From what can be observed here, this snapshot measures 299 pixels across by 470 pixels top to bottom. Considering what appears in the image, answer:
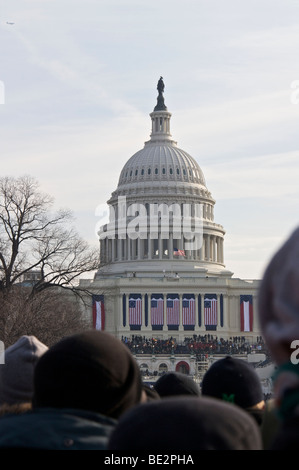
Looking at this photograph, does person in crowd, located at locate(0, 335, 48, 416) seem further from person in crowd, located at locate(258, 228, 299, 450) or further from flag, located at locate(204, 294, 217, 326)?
flag, located at locate(204, 294, 217, 326)

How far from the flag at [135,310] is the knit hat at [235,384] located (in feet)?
502

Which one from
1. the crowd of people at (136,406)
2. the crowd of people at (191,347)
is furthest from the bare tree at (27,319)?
the crowd of people at (191,347)

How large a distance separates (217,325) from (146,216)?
25.1m

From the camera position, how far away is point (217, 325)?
530ft

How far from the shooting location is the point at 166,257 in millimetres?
176875

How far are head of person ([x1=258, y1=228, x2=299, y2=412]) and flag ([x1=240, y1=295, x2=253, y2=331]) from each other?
15314 centimetres

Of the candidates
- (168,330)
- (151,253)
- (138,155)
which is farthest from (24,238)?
(138,155)

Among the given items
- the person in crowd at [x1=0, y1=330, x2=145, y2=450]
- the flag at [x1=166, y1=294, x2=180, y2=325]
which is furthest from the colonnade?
the person in crowd at [x1=0, y1=330, x2=145, y2=450]

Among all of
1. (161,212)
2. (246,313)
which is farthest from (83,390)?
(161,212)

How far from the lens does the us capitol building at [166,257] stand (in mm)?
162375

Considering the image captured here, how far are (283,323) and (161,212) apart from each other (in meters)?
175

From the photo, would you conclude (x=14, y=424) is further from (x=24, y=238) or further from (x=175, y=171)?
(x=175, y=171)

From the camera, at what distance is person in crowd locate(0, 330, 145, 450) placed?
5188 millimetres

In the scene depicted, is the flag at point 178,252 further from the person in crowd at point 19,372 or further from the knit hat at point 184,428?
the knit hat at point 184,428
